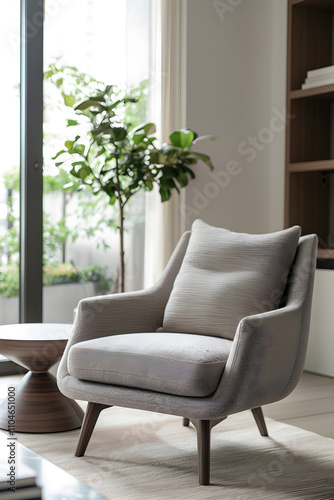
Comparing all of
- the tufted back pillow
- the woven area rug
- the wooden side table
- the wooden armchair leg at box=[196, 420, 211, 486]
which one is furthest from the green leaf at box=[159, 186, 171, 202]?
the wooden armchair leg at box=[196, 420, 211, 486]

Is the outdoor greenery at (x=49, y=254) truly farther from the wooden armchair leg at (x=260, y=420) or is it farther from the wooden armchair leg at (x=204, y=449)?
the wooden armchair leg at (x=204, y=449)

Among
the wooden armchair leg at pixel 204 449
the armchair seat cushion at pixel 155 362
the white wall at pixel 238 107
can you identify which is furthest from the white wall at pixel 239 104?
the wooden armchair leg at pixel 204 449

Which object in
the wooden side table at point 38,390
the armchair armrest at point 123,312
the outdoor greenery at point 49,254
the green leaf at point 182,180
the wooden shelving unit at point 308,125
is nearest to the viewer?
the armchair armrest at point 123,312

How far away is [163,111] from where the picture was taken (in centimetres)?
Result: 409

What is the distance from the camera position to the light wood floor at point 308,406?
2928mm

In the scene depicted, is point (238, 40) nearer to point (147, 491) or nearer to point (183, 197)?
point (183, 197)

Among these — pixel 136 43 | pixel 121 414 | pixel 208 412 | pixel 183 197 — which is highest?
pixel 136 43

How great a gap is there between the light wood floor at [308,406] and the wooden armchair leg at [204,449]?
74 cm

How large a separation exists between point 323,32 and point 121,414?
272cm

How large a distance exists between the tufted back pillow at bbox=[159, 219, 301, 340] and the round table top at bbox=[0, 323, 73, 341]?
438mm

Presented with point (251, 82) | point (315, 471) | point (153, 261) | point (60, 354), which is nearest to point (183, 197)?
point (153, 261)

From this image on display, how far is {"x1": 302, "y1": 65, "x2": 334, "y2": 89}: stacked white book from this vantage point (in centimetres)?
A: 393

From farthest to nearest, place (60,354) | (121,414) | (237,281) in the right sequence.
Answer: (121,414) < (60,354) < (237,281)

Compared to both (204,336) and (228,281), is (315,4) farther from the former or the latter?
(204,336)
